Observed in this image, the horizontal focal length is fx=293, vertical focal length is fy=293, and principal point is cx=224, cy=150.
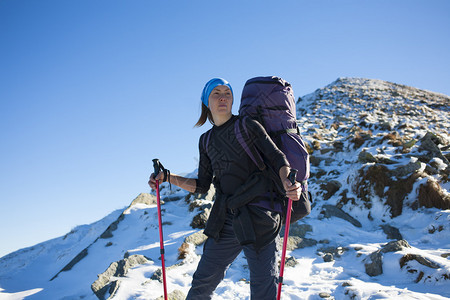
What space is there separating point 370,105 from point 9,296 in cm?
2998

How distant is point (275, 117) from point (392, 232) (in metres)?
6.58

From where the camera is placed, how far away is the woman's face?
2.73 m

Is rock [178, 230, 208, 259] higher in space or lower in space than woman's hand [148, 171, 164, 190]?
lower

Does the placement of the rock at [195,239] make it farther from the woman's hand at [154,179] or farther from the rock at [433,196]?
the rock at [433,196]

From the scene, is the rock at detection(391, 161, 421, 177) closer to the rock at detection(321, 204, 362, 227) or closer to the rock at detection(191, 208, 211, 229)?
the rock at detection(321, 204, 362, 227)

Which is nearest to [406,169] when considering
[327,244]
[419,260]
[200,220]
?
[327,244]

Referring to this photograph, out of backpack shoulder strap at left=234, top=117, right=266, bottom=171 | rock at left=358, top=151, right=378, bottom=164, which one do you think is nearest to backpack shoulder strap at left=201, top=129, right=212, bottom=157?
backpack shoulder strap at left=234, top=117, right=266, bottom=171

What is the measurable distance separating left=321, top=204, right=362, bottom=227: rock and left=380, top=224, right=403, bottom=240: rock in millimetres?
798

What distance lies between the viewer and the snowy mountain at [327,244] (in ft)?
15.7

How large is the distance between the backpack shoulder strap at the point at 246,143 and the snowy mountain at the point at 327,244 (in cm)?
295

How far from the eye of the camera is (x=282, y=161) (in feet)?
7.59

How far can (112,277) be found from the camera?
5.57 meters

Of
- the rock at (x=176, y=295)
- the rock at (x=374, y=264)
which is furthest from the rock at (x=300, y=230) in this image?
the rock at (x=176, y=295)

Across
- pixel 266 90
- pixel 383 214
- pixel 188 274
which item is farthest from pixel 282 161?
pixel 383 214
